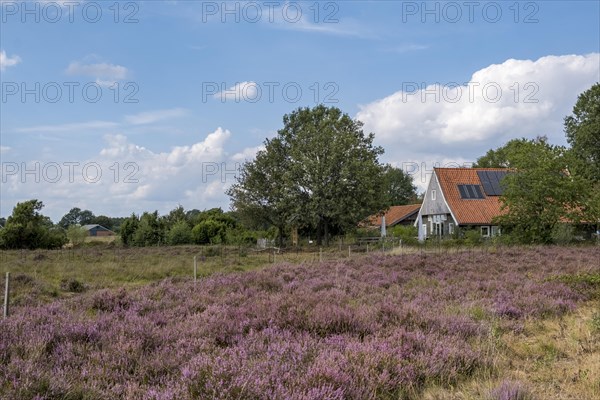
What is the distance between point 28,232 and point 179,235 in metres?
13.4

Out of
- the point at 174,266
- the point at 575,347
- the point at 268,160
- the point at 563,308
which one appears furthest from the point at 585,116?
the point at 575,347

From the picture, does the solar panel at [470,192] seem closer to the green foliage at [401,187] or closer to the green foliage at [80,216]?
the green foliage at [401,187]

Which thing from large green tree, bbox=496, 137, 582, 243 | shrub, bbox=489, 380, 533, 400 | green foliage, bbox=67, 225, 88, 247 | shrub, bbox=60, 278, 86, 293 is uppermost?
large green tree, bbox=496, 137, 582, 243

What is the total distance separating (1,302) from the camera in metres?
12.0

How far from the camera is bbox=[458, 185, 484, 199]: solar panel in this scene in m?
46.5

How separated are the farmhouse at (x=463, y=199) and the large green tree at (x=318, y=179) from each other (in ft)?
21.0

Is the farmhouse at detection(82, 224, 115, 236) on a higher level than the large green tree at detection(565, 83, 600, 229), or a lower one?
lower

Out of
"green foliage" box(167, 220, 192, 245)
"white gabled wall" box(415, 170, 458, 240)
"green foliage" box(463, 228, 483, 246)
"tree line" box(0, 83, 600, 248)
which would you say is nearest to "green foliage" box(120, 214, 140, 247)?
"tree line" box(0, 83, 600, 248)

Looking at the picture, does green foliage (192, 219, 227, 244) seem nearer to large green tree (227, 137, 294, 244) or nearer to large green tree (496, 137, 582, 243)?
large green tree (227, 137, 294, 244)

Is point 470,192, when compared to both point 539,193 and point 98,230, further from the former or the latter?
point 98,230

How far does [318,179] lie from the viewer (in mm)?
40594

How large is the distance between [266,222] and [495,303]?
3898cm

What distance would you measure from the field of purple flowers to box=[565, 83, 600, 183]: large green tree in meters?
47.4

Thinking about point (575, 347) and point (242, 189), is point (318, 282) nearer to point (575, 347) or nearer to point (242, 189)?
point (575, 347)
